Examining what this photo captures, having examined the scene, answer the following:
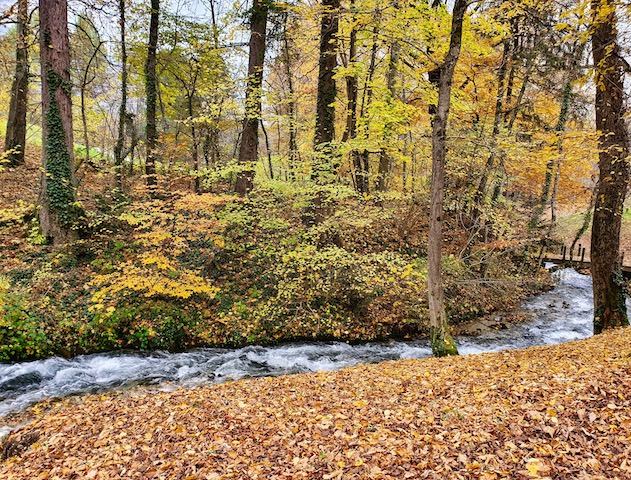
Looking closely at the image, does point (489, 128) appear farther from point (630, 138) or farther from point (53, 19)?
point (53, 19)

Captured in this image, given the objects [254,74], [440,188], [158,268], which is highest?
[254,74]

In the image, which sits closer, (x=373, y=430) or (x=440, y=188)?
(x=373, y=430)

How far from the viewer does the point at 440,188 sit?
689cm

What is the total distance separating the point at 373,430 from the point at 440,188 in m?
4.55

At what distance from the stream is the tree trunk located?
3679mm

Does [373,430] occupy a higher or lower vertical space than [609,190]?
lower

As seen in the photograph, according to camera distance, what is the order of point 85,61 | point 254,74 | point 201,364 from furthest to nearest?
1. point 85,61
2. point 254,74
3. point 201,364

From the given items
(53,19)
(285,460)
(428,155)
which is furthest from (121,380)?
(428,155)

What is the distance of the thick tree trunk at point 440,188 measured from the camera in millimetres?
6480

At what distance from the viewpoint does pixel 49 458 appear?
4102 millimetres

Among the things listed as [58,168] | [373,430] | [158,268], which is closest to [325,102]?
[158,268]

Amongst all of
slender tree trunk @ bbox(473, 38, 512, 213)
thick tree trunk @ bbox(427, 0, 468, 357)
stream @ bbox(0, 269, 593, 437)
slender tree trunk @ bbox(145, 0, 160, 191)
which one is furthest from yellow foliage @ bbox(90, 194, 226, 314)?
slender tree trunk @ bbox(473, 38, 512, 213)

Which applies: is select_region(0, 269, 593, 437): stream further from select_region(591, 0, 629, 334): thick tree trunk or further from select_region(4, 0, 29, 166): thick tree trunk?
select_region(4, 0, 29, 166): thick tree trunk

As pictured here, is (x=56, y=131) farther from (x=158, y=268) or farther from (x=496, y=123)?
(x=496, y=123)
